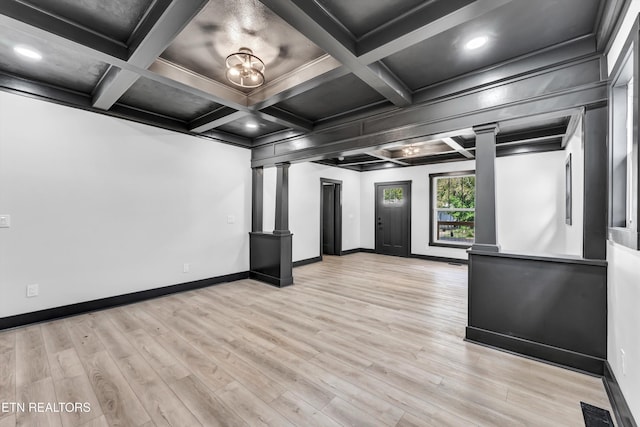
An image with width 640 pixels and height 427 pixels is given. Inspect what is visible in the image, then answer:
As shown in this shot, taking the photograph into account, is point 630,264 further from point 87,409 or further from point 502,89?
point 87,409

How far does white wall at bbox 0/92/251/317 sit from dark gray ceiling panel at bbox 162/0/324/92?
1.84 m

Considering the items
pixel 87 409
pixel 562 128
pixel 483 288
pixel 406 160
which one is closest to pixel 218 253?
pixel 87 409

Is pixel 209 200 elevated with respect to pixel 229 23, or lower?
lower

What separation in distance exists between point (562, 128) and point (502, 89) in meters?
2.89

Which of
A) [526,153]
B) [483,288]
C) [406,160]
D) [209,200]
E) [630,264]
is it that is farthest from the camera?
[406,160]

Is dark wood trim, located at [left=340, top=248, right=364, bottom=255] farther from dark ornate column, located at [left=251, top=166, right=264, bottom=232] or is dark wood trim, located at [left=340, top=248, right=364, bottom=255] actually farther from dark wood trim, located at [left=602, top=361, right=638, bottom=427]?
dark wood trim, located at [left=602, top=361, right=638, bottom=427]

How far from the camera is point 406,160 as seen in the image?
23.2ft

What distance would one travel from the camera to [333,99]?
11.0 feet

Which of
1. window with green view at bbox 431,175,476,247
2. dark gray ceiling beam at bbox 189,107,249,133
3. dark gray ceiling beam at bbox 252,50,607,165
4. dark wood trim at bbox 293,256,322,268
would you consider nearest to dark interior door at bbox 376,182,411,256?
window with green view at bbox 431,175,476,247

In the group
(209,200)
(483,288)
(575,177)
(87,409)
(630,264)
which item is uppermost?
(575,177)

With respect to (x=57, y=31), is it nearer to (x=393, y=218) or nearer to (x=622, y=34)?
(x=622, y=34)

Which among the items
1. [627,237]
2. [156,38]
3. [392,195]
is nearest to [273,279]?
[156,38]

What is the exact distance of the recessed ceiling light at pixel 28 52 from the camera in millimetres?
2446

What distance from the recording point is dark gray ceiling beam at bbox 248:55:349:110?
2523 mm
